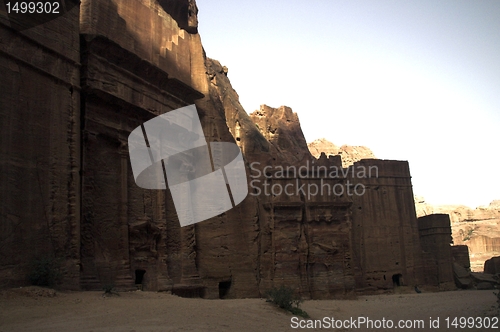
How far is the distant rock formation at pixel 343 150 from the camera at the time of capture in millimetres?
46100

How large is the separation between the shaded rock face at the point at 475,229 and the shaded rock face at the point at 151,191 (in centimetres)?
2471

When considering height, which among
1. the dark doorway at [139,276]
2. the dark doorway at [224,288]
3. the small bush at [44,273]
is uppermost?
the small bush at [44,273]

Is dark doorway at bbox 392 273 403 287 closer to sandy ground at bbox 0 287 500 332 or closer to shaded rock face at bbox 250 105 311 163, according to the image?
shaded rock face at bbox 250 105 311 163

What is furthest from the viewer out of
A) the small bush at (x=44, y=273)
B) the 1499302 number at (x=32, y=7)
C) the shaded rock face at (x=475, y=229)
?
the shaded rock face at (x=475, y=229)

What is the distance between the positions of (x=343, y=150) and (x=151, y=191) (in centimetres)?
3273

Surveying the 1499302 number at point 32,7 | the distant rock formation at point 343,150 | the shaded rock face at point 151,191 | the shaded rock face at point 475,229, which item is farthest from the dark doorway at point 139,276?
Answer: the shaded rock face at point 475,229

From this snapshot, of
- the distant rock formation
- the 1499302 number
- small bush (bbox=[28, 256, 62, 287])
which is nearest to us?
small bush (bbox=[28, 256, 62, 287])

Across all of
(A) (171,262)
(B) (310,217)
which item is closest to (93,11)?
(A) (171,262)

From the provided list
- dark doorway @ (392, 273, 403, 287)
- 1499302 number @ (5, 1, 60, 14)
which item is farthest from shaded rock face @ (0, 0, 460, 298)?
1499302 number @ (5, 1, 60, 14)

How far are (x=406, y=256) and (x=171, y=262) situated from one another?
1489cm

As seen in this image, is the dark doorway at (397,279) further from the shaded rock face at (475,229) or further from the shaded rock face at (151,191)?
the shaded rock face at (475,229)

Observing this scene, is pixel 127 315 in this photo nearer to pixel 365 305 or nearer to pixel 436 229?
pixel 365 305

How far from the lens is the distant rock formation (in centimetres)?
4610

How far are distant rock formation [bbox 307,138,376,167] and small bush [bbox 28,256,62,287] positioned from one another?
34655 mm
